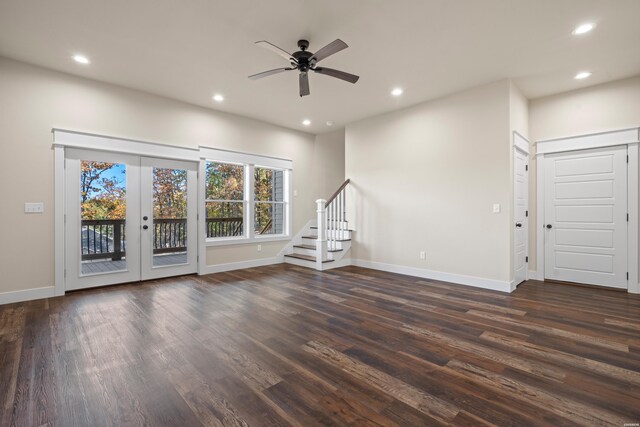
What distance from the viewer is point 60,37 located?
327 cm

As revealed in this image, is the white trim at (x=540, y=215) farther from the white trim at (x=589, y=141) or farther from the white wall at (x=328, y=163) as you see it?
the white wall at (x=328, y=163)

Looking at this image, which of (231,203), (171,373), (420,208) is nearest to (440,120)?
(420,208)

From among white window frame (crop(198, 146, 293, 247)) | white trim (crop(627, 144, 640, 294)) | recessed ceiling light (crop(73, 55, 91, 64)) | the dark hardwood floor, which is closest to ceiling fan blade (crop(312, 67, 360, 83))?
the dark hardwood floor

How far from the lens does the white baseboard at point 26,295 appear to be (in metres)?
3.72

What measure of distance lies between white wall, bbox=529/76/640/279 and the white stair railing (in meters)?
3.39

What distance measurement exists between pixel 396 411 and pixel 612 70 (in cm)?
519

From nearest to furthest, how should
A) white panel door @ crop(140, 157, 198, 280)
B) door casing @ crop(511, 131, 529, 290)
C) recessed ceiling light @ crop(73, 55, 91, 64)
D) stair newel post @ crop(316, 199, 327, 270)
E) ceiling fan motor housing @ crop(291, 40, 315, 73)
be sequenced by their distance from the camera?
ceiling fan motor housing @ crop(291, 40, 315, 73) → recessed ceiling light @ crop(73, 55, 91, 64) → door casing @ crop(511, 131, 529, 290) → white panel door @ crop(140, 157, 198, 280) → stair newel post @ crop(316, 199, 327, 270)

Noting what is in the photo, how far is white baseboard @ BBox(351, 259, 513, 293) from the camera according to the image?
430 centimetres

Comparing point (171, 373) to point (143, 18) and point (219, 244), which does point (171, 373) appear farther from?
point (219, 244)

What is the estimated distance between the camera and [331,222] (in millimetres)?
6262

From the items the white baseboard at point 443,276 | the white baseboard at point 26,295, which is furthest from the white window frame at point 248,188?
the white baseboard at point 26,295

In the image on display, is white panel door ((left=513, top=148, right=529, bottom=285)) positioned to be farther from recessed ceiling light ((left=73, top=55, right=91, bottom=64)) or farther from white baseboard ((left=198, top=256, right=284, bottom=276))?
recessed ceiling light ((left=73, top=55, right=91, bottom=64))

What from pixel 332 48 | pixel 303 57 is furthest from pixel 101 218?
pixel 332 48

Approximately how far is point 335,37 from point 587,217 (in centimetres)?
461
